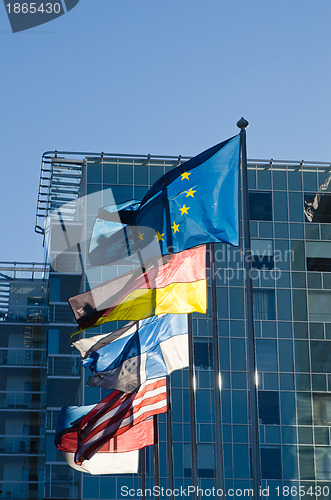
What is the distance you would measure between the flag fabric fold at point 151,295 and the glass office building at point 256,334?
34.1 metres

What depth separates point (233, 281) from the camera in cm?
6269

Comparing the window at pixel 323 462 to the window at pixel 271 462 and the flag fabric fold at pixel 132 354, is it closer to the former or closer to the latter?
the window at pixel 271 462

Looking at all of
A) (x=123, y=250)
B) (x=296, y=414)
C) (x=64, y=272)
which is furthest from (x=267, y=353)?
(x=123, y=250)

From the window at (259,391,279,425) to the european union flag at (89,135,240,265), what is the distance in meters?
38.7

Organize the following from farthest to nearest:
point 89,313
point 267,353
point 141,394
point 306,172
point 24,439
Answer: point 24,439
point 306,172
point 267,353
point 141,394
point 89,313

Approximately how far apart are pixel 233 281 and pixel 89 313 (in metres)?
39.0

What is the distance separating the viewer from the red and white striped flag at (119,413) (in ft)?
90.5

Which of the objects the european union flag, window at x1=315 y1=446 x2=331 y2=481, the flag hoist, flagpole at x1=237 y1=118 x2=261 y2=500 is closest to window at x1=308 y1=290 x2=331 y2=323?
window at x1=315 y1=446 x2=331 y2=481

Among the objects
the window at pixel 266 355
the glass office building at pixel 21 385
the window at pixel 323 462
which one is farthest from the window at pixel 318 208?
the glass office building at pixel 21 385

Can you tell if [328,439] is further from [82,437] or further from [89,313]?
[89,313]

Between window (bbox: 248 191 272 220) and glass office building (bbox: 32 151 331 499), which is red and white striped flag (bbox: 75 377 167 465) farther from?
window (bbox: 248 191 272 220)

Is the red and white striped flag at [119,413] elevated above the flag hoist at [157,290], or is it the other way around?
the flag hoist at [157,290]

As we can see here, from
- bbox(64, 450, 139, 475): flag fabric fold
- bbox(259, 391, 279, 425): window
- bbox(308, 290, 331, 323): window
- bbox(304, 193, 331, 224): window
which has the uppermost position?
bbox(304, 193, 331, 224): window

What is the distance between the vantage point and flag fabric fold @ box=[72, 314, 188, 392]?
2570 cm
